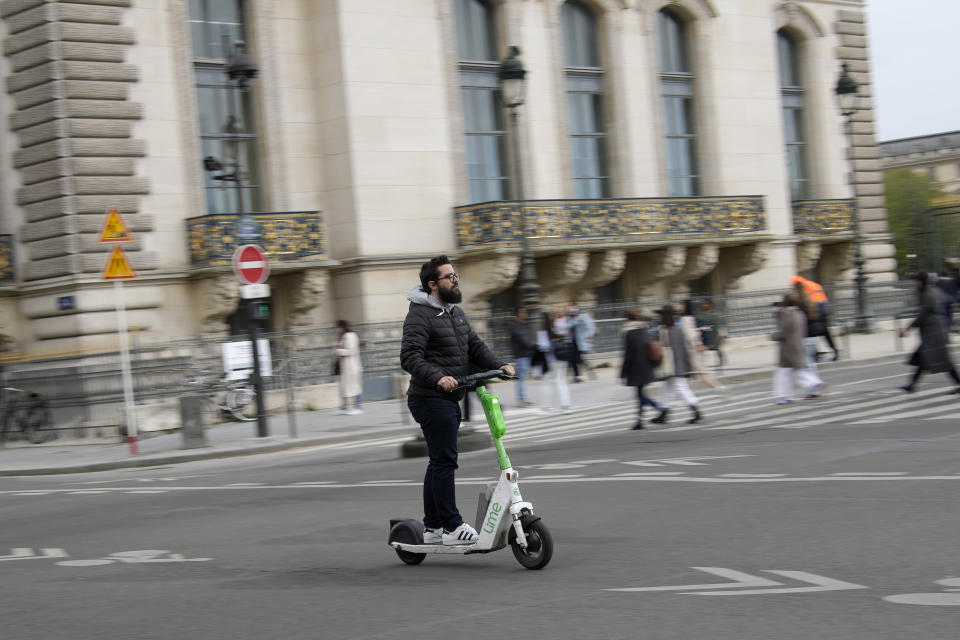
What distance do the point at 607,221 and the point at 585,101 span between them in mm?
4089

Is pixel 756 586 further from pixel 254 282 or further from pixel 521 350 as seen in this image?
pixel 521 350

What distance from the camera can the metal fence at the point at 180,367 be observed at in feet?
72.6

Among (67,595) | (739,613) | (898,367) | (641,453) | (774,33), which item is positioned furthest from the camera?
(774,33)

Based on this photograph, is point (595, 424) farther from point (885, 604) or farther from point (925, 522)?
point (885, 604)

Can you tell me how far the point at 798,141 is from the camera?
40.7 meters

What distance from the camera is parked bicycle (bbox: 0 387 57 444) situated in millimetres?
22188

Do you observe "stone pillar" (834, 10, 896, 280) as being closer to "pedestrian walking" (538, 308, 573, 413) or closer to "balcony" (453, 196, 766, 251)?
"balcony" (453, 196, 766, 251)

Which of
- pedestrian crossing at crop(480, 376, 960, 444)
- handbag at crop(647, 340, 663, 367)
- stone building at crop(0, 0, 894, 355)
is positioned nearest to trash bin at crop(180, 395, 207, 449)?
stone building at crop(0, 0, 894, 355)

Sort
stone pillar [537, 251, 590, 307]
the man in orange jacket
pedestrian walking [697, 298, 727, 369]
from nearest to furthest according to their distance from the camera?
the man in orange jacket < pedestrian walking [697, 298, 727, 369] < stone pillar [537, 251, 590, 307]

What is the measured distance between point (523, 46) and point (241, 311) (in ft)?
34.3

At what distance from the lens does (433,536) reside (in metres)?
7.43

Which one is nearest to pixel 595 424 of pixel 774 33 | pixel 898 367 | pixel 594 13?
pixel 898 367

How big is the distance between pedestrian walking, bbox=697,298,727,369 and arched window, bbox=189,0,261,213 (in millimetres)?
10760

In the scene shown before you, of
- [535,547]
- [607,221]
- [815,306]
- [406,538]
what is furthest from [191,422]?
[607,221]
